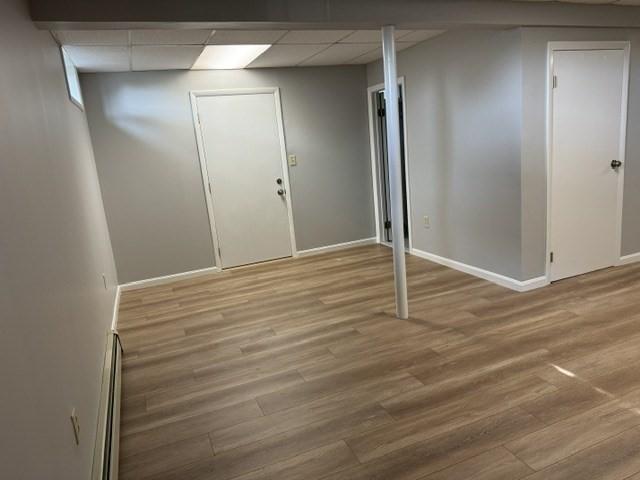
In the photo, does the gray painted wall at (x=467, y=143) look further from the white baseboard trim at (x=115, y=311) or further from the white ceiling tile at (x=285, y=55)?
the white baseboard trim at (x=115, y=311)

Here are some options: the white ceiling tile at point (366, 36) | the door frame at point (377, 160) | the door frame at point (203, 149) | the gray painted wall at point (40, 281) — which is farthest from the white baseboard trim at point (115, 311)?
the door frame at point (377, 160)

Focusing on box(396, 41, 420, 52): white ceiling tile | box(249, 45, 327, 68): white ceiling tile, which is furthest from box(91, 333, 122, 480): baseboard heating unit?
box(396, 41, 420, 52): white ceiling tile

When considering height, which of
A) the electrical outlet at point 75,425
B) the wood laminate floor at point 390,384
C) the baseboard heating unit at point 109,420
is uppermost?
the electrical outlet at point 75,425

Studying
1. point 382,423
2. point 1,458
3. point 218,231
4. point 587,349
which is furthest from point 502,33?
point 1,458

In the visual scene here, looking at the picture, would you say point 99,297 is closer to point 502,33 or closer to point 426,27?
point 426,27

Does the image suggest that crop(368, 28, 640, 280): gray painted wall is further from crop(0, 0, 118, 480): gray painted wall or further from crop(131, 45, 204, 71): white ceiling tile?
crop(0, 0, 118, 480): gray painted wall

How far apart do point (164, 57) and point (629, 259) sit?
4818 millimetres

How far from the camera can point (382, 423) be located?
2.24 meters

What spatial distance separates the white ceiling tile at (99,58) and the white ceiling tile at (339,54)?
74.6 inches

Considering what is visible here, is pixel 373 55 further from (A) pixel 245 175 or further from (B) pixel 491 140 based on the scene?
(A) pixel 245 175

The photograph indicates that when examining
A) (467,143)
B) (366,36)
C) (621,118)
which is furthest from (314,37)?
(621,118)

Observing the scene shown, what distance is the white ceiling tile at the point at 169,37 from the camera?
331cm

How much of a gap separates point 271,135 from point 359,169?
1.25 meters

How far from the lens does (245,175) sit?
535 centimetres
